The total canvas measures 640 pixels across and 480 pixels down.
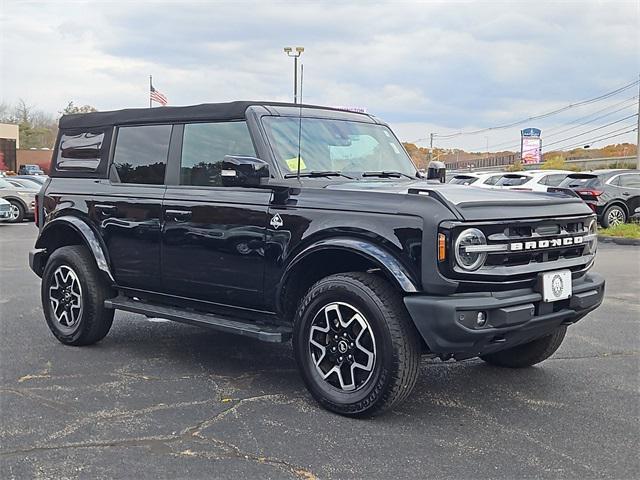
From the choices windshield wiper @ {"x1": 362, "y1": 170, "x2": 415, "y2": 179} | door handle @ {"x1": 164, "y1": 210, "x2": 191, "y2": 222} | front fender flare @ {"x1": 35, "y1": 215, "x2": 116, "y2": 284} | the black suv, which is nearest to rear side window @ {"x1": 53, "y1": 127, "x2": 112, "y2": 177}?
the black suv

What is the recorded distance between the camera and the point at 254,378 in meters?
5.13

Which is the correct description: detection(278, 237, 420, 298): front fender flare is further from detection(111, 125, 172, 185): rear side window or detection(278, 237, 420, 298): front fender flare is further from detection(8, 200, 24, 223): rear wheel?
detection(8, 200, 24, 223): rear wheel

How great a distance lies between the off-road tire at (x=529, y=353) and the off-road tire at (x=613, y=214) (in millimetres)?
13577

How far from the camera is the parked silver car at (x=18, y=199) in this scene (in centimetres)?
2084

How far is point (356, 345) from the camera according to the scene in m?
4.30

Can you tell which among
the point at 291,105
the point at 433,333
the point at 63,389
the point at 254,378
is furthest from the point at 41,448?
the point at 291,105

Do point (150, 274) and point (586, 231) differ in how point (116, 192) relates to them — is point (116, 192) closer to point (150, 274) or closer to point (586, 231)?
point (150, 274)

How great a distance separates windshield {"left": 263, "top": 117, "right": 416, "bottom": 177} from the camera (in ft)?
16.7

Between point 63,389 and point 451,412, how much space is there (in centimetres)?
256

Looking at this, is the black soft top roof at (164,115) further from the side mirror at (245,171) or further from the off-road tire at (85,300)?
the off-road tire at (85,300)

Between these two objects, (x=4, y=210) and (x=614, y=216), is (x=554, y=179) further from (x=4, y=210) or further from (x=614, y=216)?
(x=4, y=210)

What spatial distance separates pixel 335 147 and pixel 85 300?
2399mm

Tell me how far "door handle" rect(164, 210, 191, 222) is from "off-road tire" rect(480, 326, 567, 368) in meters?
2.52

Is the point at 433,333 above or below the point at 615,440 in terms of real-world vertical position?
above
